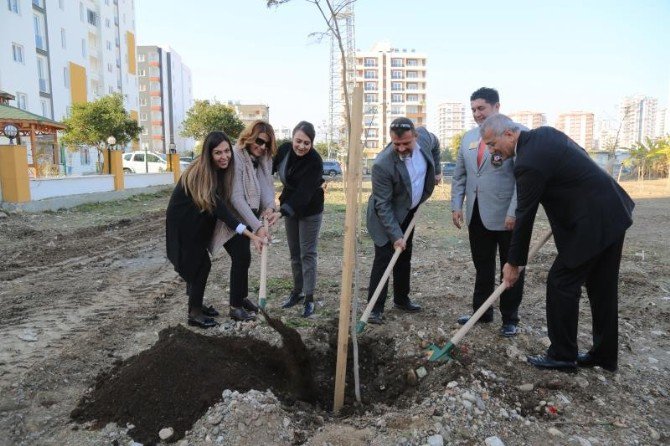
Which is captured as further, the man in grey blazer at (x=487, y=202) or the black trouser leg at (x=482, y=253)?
the black trouser leg at (x=482, y=253)

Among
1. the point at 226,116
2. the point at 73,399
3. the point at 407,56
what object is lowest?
the point at 73,399

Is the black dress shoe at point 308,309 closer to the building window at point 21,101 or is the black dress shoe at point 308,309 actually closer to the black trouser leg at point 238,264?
the black trouser leg at point 238,264

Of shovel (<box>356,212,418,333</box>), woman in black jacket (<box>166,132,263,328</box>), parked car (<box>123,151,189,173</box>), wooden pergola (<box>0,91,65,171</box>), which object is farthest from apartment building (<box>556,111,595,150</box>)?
woman in black jacket (<box>166,132,263,328</box>)

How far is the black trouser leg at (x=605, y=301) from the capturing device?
118 inches

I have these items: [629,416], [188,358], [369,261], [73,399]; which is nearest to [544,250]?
[369,261]

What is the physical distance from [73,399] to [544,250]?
629cm

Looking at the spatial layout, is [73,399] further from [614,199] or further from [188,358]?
[614,199]

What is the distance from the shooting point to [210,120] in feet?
87.7

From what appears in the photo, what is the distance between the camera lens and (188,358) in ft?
9.59

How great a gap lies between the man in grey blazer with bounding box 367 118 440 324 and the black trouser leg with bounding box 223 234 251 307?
1020 millimetres

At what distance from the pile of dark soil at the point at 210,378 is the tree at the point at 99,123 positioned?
21210 millimetres

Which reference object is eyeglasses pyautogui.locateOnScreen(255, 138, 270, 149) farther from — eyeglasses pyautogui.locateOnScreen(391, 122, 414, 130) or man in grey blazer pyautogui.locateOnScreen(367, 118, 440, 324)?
eyeglasses pyautogui.locateOnScreen(391, 122, 414, 130)

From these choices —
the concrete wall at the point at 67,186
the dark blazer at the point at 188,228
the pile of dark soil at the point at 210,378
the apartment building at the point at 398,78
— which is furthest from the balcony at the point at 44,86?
the apartment building at the point at 398,78

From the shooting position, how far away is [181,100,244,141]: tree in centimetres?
2672
